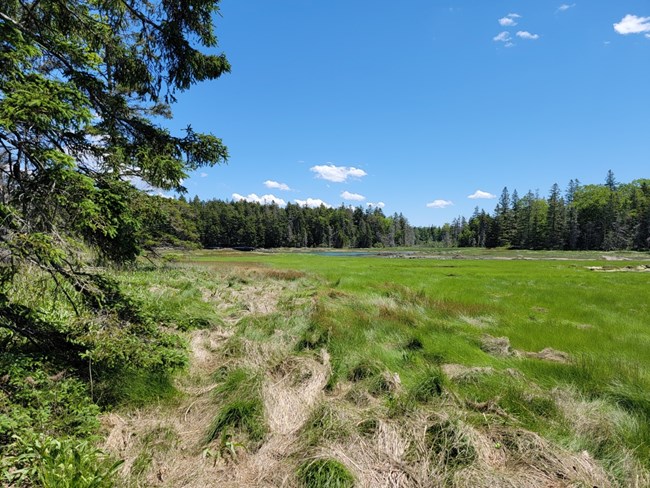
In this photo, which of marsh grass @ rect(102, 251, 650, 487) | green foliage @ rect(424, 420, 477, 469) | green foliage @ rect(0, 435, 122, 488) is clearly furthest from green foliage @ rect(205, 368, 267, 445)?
green foliage @ rect(424, 420, 477, 469)

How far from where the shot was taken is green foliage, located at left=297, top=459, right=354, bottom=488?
3256mm

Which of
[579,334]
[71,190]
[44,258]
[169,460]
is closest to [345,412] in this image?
[169,460]

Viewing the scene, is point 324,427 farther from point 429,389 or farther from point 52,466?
point 52,466

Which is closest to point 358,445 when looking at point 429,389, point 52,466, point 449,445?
point 449,445

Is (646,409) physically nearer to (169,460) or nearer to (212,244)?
(169,460)

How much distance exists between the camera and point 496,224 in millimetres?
114750

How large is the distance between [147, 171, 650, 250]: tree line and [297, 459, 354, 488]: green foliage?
239 ft

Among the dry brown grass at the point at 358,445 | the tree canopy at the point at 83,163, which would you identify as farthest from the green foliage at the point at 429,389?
the tree canopy at the point at 83,163

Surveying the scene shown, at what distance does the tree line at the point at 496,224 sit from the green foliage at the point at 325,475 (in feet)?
239

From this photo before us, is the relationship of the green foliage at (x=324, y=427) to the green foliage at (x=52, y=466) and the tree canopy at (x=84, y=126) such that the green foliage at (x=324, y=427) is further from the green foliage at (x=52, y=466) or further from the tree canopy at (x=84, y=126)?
the tree canopy at (x=84, y=126)

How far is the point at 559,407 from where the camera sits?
481 cm

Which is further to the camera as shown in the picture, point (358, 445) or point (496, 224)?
point (496, 224)

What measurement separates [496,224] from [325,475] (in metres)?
128

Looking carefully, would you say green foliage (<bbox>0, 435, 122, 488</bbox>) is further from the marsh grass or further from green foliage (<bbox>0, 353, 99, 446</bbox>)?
the marsh grass
